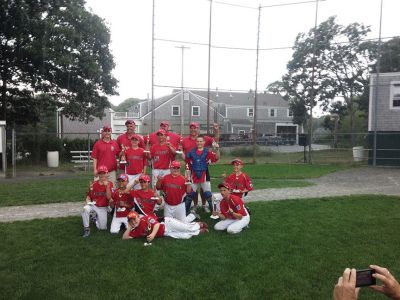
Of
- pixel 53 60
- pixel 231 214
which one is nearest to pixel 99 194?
pixel 231 214

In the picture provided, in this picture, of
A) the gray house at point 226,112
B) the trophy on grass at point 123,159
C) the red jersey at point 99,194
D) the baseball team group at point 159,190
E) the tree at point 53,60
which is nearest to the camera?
the baseball team group at point 159,190

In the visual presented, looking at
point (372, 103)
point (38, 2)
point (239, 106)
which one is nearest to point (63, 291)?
point (372, 103)

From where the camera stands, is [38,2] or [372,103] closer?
[372,103]

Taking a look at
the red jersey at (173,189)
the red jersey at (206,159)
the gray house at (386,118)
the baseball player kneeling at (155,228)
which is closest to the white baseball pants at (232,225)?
the baseball player kneeling at (155,228)

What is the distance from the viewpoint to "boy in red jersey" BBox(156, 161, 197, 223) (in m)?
7.12

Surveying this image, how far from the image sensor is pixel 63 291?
4387 mm

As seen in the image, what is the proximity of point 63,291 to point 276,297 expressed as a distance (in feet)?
7.98

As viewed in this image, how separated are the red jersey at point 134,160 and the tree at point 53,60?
1315 cm

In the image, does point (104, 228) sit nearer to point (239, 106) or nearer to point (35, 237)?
point (35, 237)

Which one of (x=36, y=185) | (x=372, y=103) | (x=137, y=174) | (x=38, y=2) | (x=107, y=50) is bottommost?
(x=36, y=185)

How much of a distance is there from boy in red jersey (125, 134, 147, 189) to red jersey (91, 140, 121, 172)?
33cm

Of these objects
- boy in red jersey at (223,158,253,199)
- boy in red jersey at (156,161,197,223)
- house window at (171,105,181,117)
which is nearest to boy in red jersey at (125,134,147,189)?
boy in red jersey at (156,161,197,223)

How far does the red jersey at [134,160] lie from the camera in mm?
7754

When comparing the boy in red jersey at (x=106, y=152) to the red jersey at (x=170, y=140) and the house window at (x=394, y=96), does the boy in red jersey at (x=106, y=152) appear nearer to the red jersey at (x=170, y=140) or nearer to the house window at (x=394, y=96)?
the red jersey at (x=170, y=140)
